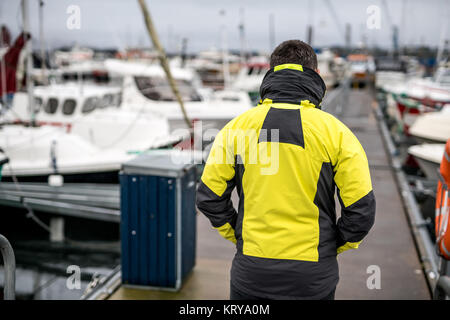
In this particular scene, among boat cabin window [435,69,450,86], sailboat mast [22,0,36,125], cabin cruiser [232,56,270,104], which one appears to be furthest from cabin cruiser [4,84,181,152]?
cabin cruiser [232,56,270,104]

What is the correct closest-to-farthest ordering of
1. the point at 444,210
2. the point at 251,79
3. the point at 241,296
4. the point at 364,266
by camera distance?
1. the point at 241,296
2. the point at 444,210
3. the point at 364,266
4. the point at 251,79

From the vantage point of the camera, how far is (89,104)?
11.6m

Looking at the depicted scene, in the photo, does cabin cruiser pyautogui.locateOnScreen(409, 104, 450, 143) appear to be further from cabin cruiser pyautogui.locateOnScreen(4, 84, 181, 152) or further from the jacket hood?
the jacket hood

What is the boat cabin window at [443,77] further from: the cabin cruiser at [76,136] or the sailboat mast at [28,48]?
the sailboat mast at [28,48]

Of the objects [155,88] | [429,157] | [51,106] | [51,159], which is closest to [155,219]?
[51,159]

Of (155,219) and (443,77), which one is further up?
(443,77)

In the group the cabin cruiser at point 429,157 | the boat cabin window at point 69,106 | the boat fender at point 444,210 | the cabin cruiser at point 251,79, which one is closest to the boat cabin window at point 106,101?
the boat cabin window at point 69,106

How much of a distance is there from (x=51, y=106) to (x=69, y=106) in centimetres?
43

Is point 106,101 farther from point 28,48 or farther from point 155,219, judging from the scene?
point 155,219

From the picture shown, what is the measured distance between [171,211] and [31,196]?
4739 mm

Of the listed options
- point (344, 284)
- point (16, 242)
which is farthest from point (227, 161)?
point (16, 242)

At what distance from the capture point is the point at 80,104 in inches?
442

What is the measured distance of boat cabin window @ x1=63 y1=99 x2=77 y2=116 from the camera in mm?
11172

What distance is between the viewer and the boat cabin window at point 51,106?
11.2 metres
